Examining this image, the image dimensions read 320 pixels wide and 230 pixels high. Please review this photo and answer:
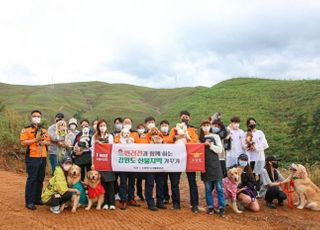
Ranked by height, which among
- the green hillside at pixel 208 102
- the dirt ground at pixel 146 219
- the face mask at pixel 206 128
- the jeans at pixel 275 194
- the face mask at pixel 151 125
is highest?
the green hillside at pixel 208 102

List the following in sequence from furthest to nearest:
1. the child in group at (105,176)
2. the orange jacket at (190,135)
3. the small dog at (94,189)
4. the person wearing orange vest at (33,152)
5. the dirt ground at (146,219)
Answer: the orange jacket at (190,135)
the child in group at (105,176)
the small dog at (94,189)
the person wearing orange vest at (33,152)
the dirt ground at (146,219)

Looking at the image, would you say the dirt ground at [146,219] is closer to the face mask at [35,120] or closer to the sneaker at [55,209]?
the sneaker at [55,209]

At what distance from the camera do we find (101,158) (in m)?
8.77

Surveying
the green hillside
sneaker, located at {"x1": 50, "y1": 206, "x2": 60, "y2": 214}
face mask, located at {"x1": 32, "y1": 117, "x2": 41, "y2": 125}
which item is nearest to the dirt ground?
sneaker, located at {"x1": 50, "y1": 206, "x2": 60, "y2": 214}

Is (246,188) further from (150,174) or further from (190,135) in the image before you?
(150,174)

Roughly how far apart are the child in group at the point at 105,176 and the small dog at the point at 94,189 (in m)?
0.15

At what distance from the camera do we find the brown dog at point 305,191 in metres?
9.22

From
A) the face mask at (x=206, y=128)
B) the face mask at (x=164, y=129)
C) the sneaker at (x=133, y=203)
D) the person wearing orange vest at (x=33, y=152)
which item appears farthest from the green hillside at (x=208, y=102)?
the face mask at (x=206, y=128)

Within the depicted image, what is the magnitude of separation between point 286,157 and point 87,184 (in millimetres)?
14243

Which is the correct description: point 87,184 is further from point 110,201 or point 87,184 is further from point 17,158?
point 17,158

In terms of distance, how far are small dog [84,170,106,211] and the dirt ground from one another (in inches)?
8.5

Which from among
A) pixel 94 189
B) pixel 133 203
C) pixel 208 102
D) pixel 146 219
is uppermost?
pixel 208 102

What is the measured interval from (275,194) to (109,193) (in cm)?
399

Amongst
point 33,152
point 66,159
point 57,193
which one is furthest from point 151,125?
point 33,152
